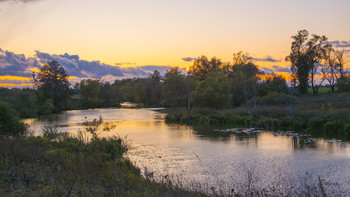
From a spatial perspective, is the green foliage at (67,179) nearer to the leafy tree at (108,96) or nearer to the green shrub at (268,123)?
the green shrub at (268,123)

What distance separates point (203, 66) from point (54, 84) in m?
51.0

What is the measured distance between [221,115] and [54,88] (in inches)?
2393

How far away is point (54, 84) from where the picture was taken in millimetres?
93750

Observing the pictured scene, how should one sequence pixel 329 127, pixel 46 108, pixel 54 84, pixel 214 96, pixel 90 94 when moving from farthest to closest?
pixel 90 94 → pixel 54 84 → pixel 46 108 → pixel 214 96 → pixel 329 127

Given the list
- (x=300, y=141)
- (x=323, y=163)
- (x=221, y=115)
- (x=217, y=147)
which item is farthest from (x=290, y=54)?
(x=323, y=163)

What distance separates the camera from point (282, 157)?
71.3 feet

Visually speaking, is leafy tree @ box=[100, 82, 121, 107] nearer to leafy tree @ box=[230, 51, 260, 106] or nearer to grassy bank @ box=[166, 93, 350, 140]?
leafy tree @ box=[230, 51, 260, 106]

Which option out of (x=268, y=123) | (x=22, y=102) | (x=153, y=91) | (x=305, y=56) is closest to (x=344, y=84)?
(x=305, y=56)

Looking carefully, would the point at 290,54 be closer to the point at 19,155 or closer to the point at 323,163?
the point at 323,163

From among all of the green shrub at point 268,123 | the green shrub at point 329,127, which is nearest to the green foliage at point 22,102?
the green shrub at point 268,123

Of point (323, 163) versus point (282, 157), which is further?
point (282, 157)

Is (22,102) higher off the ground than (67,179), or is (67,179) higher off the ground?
(22,102)

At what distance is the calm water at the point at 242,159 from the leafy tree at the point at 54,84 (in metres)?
63.6

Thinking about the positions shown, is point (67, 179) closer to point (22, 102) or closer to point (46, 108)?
point (22, 102)
